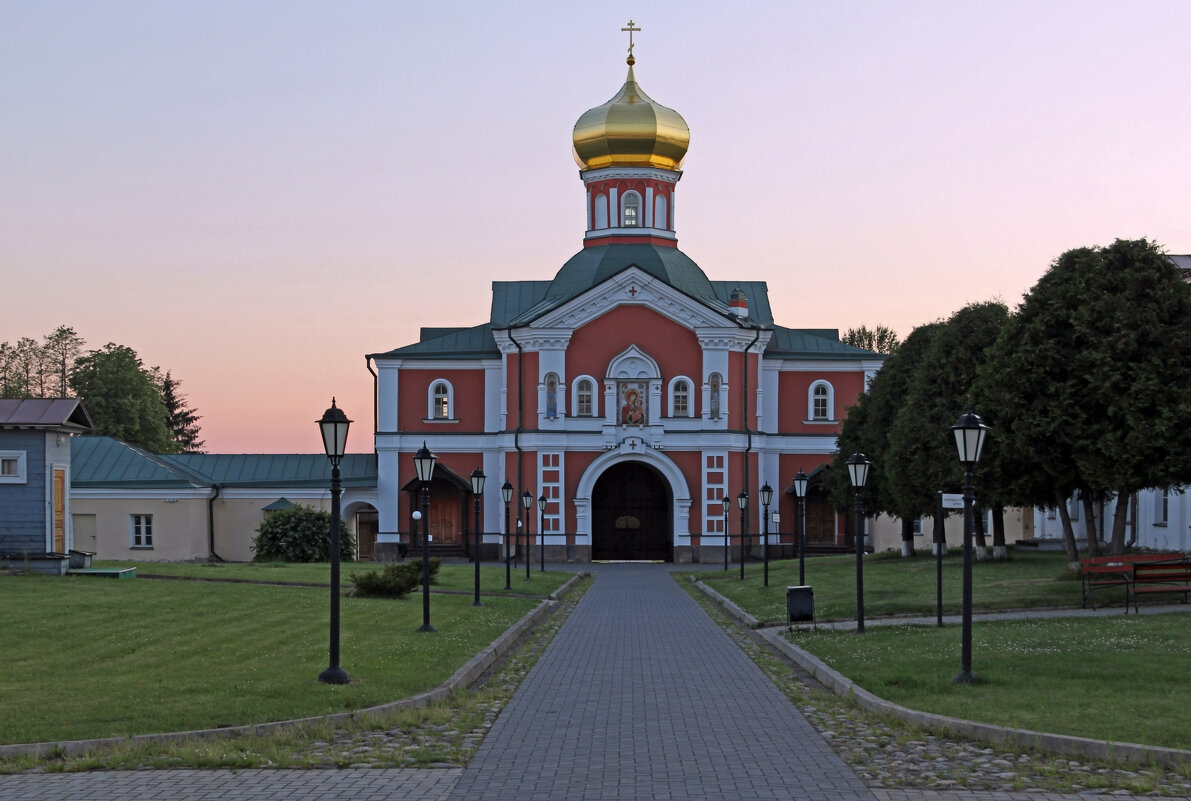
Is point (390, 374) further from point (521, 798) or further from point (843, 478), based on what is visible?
point (521, 798)

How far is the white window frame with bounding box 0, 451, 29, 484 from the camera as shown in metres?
32.8

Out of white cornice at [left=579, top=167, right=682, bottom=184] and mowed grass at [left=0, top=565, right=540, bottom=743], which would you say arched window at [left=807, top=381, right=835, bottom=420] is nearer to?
white cornice at [left=579, top=167, right=682, bottom=184]

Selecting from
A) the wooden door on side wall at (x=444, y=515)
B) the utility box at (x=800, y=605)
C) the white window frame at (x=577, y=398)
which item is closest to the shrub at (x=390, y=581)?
the utility box at (x=800, y=605)

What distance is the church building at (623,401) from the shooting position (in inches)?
2093

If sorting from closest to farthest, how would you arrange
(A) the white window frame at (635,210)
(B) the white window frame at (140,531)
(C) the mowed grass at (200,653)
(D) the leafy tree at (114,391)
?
(C) the mowed grass at (200,653), (B) the white window frame at (140,531), (A) the white window frame at (635,210), (D) the leafy tree at (114,391)

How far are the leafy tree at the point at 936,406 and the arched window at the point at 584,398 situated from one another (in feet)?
46.9

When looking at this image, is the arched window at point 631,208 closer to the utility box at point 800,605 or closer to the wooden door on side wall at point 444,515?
the wooden door on side wall at point 444,515

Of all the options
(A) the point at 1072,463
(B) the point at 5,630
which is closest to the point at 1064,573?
(A) the point at 1072,463

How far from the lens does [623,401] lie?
53531 millimetres

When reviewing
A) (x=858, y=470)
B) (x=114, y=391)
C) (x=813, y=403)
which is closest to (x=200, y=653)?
(x=858, y=470)

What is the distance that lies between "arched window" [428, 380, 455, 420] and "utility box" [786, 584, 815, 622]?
33.3 metres

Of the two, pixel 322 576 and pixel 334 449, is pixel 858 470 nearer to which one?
pixel 334 449

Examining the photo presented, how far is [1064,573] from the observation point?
101 feet

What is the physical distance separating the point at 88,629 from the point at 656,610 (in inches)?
462
